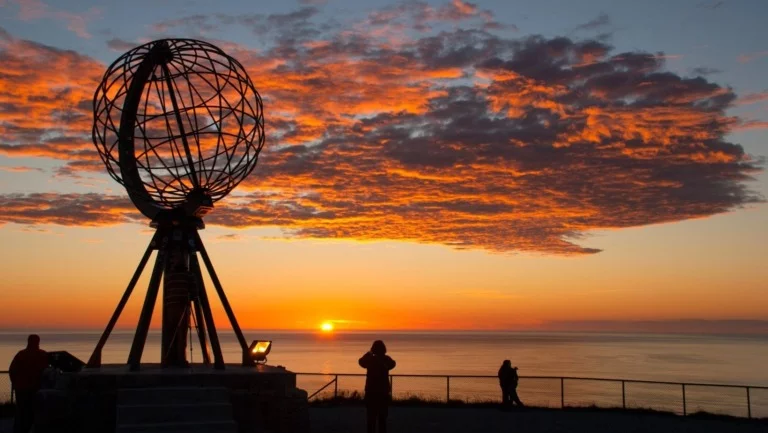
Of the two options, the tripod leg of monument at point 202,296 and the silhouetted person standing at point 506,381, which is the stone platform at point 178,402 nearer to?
the tripod leg of monument at point 202,296

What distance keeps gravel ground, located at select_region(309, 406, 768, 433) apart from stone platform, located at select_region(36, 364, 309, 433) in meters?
1.51

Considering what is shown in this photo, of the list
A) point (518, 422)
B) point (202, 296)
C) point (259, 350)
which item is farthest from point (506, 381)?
point (202, 296)

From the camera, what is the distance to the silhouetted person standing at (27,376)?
49.6ft

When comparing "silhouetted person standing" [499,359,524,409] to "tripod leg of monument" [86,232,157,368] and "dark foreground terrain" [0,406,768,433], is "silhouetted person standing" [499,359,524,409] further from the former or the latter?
"tripod leg of monument" [86,232,157,368]

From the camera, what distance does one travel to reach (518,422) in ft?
66.2

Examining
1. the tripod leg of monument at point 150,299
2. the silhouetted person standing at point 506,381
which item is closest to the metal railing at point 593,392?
the silhouetted person standing at point 506,381

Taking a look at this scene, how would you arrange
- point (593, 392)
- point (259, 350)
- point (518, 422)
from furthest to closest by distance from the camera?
1. point (593, 392)
2. point (259, 350)
3. point (518, 422)

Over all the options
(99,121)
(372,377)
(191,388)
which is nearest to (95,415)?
(191,388)

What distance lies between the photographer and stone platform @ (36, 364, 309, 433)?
51.8ft

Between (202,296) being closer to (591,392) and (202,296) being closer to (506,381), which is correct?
(506,381)

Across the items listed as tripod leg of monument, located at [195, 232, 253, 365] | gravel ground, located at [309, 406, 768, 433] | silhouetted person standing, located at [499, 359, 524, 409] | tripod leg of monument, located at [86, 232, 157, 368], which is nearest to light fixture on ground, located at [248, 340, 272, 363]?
tripod leg of monument, located at [195, 232, 253, 365]

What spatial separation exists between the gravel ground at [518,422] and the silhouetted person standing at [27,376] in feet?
19.4

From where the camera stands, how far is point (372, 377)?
15.0 meters

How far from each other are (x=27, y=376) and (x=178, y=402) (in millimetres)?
2788
